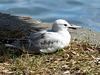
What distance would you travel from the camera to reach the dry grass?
13.8ft

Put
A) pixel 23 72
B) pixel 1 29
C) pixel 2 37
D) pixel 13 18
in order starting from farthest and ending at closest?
1. pixel 13 18
2. pixel 1 29
3. pixel 2 37
4. pixel 23 72

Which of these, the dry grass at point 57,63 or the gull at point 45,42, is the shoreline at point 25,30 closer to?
the dry grass at point 57,63

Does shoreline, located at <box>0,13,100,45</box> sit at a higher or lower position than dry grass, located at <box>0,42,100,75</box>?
higher

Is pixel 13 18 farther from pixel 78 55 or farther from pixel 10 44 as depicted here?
pixel 78 55

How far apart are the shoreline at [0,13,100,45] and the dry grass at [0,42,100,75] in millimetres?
765

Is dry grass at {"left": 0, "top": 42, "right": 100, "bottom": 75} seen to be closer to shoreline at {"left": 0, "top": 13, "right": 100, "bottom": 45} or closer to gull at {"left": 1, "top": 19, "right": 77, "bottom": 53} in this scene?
gull at {"left": 1, "top": 19, "right": 77, "bottom": 53}

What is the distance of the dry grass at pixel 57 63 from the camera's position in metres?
4.21

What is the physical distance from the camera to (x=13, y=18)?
27.1ft

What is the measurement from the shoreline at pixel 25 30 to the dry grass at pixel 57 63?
76cm

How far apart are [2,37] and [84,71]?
2.82 m

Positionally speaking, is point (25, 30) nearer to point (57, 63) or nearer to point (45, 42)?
point (45, 42)

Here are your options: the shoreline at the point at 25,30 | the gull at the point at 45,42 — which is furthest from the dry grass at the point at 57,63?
the shoreline at the point at 25,30

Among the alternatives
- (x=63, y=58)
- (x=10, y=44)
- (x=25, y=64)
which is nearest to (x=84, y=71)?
(x=63, y=58)

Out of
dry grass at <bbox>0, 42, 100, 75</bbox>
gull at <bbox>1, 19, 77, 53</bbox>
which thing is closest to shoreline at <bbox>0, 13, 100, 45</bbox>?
dry grass at <bbox>0, 42, 100, 75</bbox>
